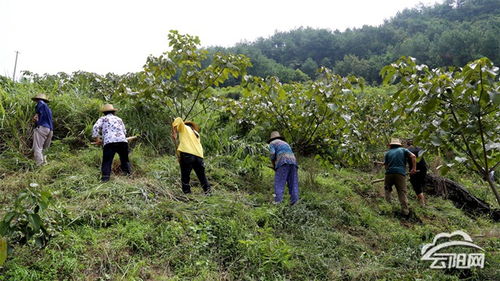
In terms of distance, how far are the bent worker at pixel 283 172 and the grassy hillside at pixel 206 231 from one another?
0.23 meters

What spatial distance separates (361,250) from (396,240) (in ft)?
2.37

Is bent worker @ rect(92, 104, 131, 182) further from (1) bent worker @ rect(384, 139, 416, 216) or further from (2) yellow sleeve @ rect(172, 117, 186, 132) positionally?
(1) bent worker @ rect(384, 139, 416, 216)

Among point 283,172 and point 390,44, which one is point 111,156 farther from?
point 390,44

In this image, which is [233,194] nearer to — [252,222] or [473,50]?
[252,222]

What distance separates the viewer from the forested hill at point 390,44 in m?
34.2

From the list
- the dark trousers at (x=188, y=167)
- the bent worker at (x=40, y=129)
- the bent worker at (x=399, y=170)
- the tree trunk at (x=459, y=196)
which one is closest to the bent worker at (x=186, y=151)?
the dark trousers at (x=188, y=167)

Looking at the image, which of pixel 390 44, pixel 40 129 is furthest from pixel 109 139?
pixel 390 44

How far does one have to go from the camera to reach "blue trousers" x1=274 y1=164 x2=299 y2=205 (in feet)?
17.5

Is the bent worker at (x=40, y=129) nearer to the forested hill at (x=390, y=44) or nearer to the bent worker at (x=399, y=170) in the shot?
the bent worker at (x=399, y=170)

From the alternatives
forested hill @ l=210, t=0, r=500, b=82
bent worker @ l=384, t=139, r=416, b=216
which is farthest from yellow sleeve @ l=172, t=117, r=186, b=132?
forested hill @ l=210, t=0, r=500, b=82

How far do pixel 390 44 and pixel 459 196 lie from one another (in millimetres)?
46751

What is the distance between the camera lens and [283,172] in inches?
213

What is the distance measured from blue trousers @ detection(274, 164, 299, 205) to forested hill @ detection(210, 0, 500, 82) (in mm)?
27608

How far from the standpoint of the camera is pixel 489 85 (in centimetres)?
310
